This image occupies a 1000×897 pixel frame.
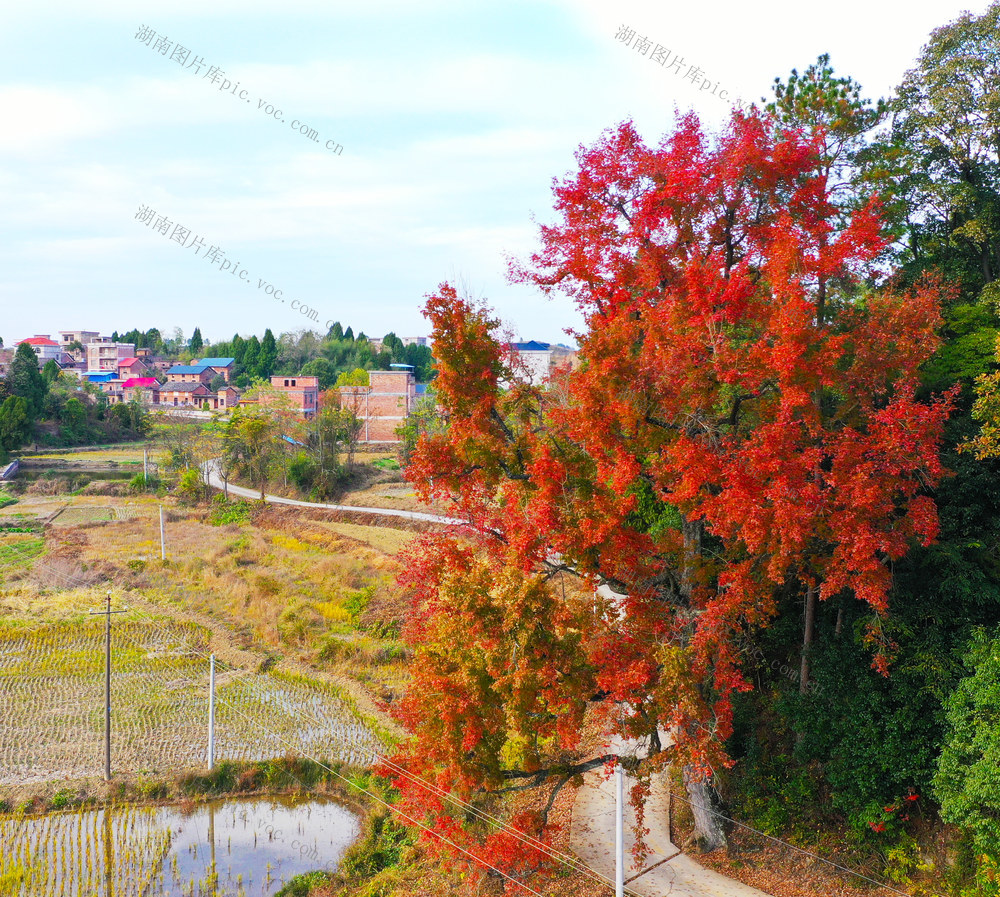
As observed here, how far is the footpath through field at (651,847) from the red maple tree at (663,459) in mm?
640

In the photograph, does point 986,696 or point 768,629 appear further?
point 768,629

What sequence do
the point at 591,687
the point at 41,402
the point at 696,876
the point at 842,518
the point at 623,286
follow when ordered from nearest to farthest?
1. the point at 842,518
2. the point at 591,687
3. the point at 696,876
4. the point at 623,286
5. the point at 41,402

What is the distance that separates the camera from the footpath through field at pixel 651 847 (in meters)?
9.14

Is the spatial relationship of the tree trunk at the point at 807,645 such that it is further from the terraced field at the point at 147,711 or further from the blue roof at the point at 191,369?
the blue roof at the point at 191,369

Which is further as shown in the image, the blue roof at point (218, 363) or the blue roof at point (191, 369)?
the blue roof at point (218, 363)

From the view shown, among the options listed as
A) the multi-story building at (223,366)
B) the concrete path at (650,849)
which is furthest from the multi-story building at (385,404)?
the concrete path at (650,849)

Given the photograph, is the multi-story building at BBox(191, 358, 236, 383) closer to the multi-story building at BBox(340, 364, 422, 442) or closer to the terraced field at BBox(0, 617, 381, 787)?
the multi-story building at BBox(340, 364, 422, 442)

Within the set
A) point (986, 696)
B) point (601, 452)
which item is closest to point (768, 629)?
point (986, 696)

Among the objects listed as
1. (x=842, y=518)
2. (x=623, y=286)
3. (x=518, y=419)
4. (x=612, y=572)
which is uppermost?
(x=623, y=286)

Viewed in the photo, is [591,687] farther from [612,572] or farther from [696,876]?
[696,876]

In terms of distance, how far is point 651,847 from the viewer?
1006 cm

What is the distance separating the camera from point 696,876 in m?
9.41

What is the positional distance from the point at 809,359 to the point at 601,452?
96.8 inches

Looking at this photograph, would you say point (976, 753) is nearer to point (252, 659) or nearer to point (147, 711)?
point (147, 711)
